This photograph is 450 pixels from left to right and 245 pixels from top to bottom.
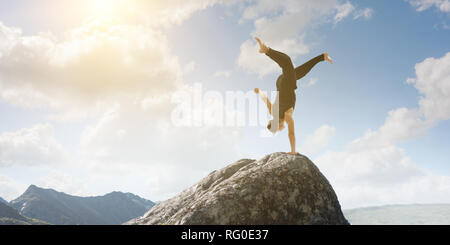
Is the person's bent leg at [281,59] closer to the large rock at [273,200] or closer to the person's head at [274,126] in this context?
the person's head at [274,126]

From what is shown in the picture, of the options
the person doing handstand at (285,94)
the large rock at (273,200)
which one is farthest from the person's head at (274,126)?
the large rock at (273,200)

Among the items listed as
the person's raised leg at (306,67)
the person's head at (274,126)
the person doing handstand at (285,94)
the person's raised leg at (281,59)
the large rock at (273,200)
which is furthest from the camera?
the person's raised leg at (306,67)

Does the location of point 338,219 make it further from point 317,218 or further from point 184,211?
point 184,211

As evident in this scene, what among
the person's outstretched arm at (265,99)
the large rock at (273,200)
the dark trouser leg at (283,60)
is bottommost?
the large rock at (273,200)

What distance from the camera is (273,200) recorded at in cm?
Result: 886

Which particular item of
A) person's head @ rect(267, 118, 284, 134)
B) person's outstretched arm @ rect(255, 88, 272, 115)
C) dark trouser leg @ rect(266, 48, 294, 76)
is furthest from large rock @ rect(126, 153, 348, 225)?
dark trouser leg @ rect(266, 48, 294, 76)

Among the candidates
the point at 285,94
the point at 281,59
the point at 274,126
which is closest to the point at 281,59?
the point at 281,59

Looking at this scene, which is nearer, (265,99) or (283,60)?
(283,60)

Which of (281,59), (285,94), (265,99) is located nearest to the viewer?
(281,59)

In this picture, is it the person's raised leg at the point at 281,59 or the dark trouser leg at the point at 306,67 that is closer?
the person's raised leg at the point at 281,59

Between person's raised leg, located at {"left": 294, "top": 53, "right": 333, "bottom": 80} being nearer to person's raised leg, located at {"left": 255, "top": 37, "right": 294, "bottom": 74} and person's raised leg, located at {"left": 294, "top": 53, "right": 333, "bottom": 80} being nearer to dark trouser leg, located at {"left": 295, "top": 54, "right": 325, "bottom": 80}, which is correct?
dark trouser leg, located at {"left": 295, "top": 54, "right": 325, "bottom": 80}

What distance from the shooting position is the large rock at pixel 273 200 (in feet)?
27.1

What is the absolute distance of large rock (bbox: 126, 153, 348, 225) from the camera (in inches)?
325

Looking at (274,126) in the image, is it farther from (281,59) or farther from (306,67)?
(306,67)
